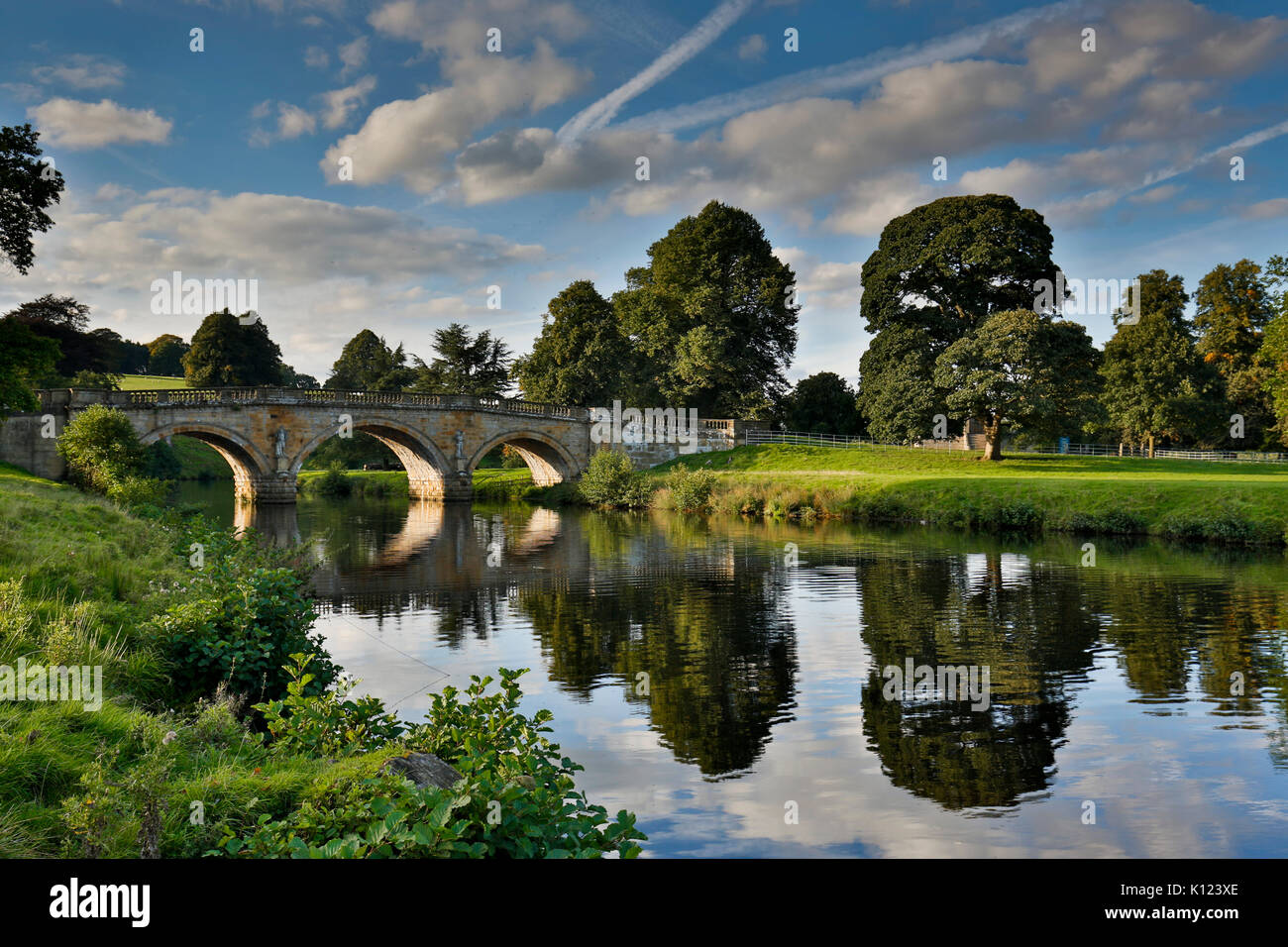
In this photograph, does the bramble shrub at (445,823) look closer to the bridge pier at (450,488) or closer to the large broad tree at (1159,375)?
the bridge pier at (450,488)

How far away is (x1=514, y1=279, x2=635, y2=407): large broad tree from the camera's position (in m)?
61.9

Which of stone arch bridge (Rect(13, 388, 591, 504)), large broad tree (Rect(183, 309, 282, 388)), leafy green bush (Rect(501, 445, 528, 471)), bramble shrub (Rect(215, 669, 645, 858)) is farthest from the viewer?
large broad tree (Rect(183, 309, 282, 388))

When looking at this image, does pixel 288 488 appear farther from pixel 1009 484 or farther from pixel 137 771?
pixel 137 771

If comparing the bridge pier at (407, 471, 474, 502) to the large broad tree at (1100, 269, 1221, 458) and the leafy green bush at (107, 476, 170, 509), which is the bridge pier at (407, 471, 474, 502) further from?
the large broad tree at (1100, 269, 1221, 458)

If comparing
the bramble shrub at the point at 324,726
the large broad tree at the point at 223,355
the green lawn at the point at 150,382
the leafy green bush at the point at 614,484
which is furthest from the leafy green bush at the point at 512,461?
the bramble shrub at the point at 324,726

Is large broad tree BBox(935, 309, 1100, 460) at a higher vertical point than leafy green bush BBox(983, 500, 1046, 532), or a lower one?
higher

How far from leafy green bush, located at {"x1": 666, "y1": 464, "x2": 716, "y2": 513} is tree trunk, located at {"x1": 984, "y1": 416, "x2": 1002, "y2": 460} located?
15983mm

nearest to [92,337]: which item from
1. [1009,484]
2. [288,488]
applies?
[288,488]

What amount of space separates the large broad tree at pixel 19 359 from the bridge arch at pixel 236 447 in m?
17.2

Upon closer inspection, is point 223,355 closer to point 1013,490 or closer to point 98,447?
point 98,447

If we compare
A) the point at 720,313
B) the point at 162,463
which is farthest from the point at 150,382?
the point at 720,313

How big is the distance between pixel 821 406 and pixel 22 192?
172 feet

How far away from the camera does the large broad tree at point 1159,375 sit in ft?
187

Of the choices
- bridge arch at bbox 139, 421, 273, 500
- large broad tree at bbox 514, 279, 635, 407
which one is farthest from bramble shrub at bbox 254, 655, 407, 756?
large broad tree at bbox 514, 279, 635, 407
